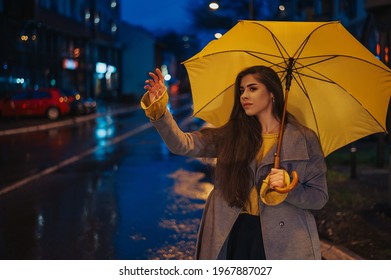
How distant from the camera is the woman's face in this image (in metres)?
3.38

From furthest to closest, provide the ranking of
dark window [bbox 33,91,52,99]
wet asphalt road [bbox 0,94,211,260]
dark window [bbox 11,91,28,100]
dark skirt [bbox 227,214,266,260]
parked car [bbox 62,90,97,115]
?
1. parked car [bbox 62,90,97,115]
2. dark window [bbox 33,91,52,99]
3. dark window [bbox 11,91,28,100]
4. wet asphalt road [bbox 0,94,211,260]
5. dark skirt [bbox 227,214,266,260]

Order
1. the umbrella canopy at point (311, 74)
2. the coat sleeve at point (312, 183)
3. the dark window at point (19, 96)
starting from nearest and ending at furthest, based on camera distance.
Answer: the coat sleeve at point (312, 183) < the umbrella canopy at point (311, 74) < the dark window at point (19, 96)

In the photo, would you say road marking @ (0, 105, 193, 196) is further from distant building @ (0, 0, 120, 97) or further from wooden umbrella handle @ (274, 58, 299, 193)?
distant building @ (0, 0, 120, 97)

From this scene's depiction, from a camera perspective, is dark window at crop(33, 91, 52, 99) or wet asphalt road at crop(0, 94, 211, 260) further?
dark window at crop(33, 91, 52, 99)

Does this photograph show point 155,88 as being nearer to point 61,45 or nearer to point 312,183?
point 312,183

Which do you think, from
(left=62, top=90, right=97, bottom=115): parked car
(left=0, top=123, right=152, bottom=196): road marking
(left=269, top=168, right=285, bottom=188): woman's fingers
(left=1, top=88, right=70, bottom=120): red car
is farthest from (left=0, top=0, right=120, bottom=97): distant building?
(left=269, top=168, right=285, bottom=188): woman's fingers

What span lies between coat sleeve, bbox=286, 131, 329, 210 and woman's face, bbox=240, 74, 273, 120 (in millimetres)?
285

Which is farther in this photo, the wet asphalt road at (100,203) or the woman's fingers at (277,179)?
the wet asphalt road at (100,203)

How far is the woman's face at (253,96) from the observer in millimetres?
3381

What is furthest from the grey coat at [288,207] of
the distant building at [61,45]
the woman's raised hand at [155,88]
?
the distant building at [61,45]

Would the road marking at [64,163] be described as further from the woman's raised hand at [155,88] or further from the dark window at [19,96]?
the dark window at [19,96]

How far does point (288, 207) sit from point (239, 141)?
419 mm

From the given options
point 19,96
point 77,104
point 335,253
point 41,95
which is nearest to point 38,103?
point 41,95
